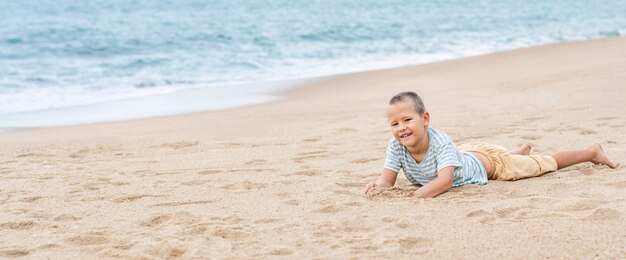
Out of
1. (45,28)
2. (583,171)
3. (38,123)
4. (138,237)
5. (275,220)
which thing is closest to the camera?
(138,237)

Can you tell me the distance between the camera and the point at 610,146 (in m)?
5.83

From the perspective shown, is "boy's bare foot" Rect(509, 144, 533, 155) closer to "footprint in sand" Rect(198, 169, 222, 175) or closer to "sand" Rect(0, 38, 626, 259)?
"sand" Rect(0, 38, 626, 259)

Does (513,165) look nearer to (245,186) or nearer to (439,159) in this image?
(439,159)

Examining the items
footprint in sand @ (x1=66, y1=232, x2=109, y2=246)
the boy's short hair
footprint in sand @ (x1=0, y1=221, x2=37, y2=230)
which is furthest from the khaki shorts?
footprint in sand @ (x1=0, y1=221, x2=37, y2=230)

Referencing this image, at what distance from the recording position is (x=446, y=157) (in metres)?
4.58

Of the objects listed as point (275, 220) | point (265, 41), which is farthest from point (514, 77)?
point (265, 41)

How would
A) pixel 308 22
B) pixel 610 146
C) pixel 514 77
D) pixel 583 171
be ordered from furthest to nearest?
pixel 308 22 → pixel 514 77 → pixel 610 146 → pixel 583 171

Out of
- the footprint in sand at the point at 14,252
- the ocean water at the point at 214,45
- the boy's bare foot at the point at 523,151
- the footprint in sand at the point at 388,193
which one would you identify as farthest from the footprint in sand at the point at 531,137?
the ocean water at the point at 214,45

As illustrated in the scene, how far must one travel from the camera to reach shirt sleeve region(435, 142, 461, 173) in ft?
15.0

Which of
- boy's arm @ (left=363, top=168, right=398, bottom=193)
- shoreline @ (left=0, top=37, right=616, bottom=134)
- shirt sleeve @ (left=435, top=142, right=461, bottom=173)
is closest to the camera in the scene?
shirt sleeve @ (left=435, top=142, right=461, bottom=173)

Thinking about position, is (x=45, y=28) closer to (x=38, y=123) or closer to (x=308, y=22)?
(x=308, y=22)

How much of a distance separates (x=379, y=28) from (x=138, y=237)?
21.9 m

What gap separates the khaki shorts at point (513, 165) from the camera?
4.93m

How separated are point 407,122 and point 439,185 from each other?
16.6 inches
